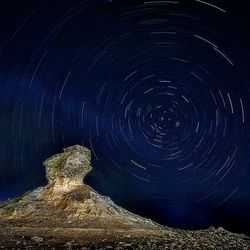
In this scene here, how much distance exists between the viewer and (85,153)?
4069 cm

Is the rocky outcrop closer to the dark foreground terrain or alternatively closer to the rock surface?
the rock surface

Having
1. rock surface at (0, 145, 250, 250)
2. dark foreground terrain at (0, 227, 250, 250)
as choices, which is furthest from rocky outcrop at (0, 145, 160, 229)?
dark foreground terrain at (0, 227, 250, 250)

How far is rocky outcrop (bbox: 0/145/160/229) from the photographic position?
1177 inches

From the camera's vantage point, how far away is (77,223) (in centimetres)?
2914

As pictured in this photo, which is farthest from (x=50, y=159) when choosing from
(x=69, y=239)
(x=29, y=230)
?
(x=69, y=239)

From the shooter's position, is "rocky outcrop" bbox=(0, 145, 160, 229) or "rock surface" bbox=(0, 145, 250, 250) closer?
"rock surface" bbox=(0, 145, 250, 250)

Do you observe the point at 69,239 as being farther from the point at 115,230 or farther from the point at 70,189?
the point at 70,189

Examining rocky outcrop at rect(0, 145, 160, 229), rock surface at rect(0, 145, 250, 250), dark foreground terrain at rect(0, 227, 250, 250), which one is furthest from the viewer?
rocky outcrop at rect(0, 145, 160, 229)

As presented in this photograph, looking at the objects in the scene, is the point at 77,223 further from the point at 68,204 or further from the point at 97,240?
the point at 97,240

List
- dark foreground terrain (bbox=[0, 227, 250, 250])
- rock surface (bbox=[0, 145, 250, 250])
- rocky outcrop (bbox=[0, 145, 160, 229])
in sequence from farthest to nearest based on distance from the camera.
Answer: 1. rocky outcrop (bbox=[0, 145, 160, 229])
2. rock surface (bbox=[0, 145, 250, 250])
3. dark foreground terrain (bbox=[0, 227, 250, 250])

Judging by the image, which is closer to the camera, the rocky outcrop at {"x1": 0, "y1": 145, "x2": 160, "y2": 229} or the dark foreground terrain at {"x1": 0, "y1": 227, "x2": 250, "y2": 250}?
the dark foreground terrain at {"x1": 0, "y1": 227, "x2": 250, "y2": 250}

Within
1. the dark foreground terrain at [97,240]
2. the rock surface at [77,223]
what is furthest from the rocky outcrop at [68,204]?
the dark foreground terrain at [97,240]

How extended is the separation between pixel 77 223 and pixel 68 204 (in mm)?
5904

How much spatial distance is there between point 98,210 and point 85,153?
30.4 feet
